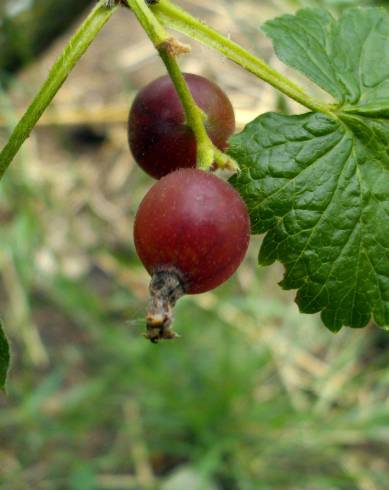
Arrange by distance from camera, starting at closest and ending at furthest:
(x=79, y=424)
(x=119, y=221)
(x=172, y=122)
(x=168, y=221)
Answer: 1. (x=168, y=221)
2. (x=172, y=122)
3. (x=79, y=424)
4. (x=119, y=221)

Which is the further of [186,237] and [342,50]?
[342,50]

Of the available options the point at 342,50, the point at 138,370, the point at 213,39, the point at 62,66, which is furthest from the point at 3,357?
the point at 138,370

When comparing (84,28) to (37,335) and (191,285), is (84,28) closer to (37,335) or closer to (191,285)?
(191,285)

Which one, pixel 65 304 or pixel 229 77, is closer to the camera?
pixel 65 304

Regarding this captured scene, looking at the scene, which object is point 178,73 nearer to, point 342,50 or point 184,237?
point 184,237

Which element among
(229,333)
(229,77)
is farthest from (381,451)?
(229,77)

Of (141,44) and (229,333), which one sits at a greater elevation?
(141,44)

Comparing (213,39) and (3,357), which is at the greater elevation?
(213,39)
